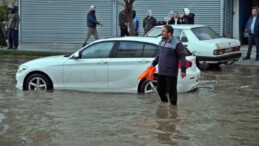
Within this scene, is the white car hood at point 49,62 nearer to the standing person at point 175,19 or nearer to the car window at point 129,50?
the car window at point 129,50

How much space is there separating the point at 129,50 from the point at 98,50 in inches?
28.7

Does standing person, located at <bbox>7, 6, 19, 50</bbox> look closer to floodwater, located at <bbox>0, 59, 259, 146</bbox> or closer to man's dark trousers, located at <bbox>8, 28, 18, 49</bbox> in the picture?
man's dark trousers, located at <bbox>8, 28, 18, 49</bbox>

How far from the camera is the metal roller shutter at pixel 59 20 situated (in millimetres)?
28163

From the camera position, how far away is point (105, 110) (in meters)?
11.3

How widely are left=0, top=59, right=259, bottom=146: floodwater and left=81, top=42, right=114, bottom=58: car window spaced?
89 cm

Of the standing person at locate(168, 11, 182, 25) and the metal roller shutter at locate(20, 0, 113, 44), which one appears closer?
the standing person at locate(168, 11, 182, 25)

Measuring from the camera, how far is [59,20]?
2919cm

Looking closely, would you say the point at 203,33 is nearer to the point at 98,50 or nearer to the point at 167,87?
the point at 98,50

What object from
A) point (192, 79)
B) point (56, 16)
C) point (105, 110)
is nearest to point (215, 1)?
point (56, 16)

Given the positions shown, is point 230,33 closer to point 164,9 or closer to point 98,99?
point 164,9

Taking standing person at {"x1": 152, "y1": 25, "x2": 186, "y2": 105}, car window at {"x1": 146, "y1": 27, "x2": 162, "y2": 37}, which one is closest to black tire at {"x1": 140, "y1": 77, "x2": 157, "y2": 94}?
standing person at {"x1": 152, "y1": 25, "x2": 186, "y2": 105}

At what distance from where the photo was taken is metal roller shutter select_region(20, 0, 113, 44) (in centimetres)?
2816

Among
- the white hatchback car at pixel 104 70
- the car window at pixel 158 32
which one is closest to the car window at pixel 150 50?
the white hatchback car at pixel 104 70

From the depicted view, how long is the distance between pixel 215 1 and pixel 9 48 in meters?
9.28
